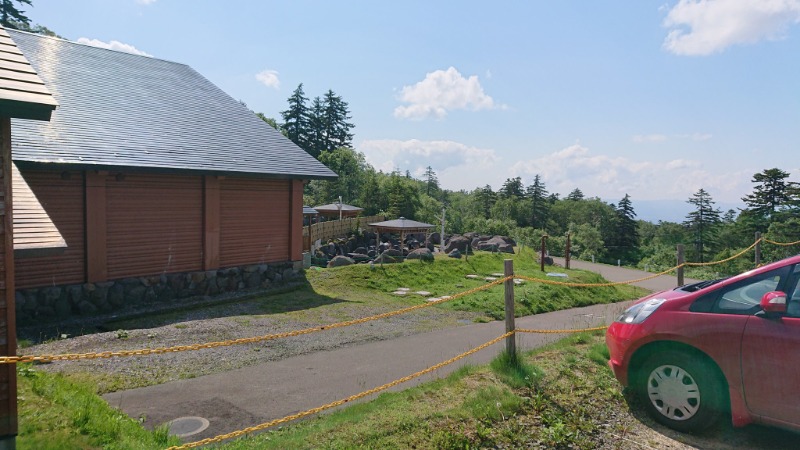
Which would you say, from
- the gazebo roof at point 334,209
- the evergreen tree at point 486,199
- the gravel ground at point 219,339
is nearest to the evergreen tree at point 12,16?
the gazebo roof at point 334,209

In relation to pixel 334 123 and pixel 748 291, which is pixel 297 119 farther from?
pixel 748 291

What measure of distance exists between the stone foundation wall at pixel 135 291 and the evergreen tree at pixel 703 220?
51.1 meters

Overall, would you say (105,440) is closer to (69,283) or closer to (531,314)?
(69,283)

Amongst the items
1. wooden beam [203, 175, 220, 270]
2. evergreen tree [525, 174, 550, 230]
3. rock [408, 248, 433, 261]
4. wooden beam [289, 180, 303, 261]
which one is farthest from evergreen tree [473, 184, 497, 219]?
wooden beam [203, 175, 220, 270]

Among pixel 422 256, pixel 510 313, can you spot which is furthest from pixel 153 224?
pixel 510 313

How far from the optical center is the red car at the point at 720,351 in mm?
4316

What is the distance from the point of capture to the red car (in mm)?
4316

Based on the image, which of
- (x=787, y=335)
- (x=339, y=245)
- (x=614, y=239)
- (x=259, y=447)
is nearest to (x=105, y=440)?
(x=259, y=447)

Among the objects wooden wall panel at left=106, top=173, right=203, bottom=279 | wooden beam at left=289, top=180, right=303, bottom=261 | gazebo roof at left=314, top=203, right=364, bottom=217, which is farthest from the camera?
gazebo roof at left=314, top=203, right=364, bottom=217

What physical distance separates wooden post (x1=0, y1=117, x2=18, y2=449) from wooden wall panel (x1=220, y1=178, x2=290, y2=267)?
449 inches

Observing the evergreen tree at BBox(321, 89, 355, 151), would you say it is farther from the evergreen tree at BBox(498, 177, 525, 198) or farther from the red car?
the red car

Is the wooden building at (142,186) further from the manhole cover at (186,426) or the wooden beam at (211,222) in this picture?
the manhole cover at (186,426)

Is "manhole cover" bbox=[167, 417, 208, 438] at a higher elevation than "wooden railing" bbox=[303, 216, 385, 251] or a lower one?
lower

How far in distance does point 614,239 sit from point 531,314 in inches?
2036
